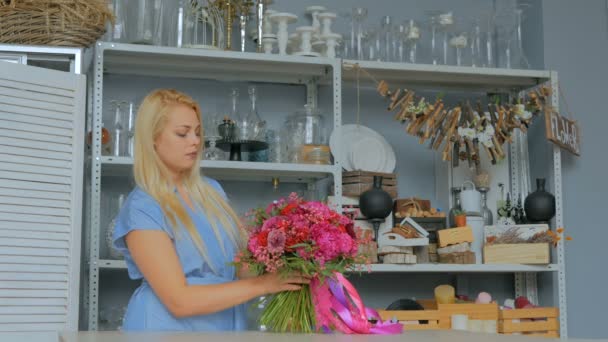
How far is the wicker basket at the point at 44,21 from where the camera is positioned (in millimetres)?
2922

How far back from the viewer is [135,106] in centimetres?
331

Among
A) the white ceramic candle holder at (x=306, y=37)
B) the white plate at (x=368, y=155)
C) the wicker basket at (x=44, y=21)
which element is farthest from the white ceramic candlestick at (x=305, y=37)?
the wicker basket at (x=44, y=21)

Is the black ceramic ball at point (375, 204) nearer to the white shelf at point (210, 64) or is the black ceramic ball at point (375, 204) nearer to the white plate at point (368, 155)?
the white plate at point (368, 155)

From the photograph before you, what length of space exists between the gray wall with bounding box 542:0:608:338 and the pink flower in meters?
2.36

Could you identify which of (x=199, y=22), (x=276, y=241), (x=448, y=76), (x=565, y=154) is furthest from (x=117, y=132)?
(x=565, y=154)

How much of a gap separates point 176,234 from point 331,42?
1.68m

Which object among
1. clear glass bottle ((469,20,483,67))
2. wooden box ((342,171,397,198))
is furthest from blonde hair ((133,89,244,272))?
clear glass bottle ((469,20,483,67))

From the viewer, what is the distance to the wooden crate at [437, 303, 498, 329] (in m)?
3.34

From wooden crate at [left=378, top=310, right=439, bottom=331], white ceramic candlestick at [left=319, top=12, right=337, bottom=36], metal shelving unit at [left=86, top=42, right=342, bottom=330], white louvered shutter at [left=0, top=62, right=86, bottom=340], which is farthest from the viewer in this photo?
white ceramic candlestick at [left=319, top=12, right=337, bottom=36]

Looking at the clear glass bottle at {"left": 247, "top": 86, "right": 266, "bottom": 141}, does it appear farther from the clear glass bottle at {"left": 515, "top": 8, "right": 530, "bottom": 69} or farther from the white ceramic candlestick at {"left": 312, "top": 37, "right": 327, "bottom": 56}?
the clear glass bottle at {"left": 515, "top": 8, "right": 530, "bottom": 69}

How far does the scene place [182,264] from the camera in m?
2.03

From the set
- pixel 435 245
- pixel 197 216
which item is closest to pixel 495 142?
pixel 435 245

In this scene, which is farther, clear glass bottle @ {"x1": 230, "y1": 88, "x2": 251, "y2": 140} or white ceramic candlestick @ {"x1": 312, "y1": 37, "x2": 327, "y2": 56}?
white ceramic candlestick @ {"x1": 312, "y1": 37, "x2": 327, "y2": 56}

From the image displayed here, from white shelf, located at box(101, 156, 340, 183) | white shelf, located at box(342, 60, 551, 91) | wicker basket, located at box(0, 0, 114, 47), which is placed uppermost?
wicker basket, located at box(0, 0, 114, 47)
